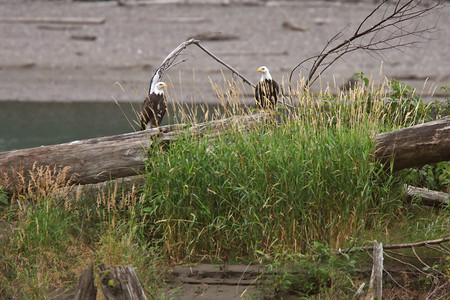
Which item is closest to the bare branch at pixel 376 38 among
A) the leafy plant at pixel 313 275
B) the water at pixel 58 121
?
the leafy plant at pixel 313 275

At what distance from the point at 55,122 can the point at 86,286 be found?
10080 millimetres

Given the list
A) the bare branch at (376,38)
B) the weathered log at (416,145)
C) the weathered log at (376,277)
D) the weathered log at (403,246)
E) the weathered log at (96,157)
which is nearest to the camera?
the weathered log at (376,277)

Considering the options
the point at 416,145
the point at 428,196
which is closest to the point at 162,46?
the point at 428,196

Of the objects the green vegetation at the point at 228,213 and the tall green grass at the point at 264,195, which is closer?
the green vegetation at the point at 228,213

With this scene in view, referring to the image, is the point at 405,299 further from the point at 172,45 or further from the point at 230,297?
the point at 172,45

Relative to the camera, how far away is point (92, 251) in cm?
595

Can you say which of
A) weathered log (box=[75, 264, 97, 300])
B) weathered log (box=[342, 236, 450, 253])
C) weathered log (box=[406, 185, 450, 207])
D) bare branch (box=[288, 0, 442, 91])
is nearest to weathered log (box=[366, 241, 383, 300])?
weathered log (box=[342, 236, 450, 253])

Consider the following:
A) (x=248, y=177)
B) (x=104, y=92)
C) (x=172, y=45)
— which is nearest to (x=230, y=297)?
(x=248, y=177)

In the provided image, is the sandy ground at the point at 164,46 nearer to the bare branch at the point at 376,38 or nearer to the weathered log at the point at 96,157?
the bare branch at the point at 376,38

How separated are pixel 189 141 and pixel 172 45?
34.9 feet

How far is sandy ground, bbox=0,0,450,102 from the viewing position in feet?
49.8

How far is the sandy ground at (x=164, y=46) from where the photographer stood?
15.2 metres

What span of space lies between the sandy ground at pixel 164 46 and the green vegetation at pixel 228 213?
26.4 feet

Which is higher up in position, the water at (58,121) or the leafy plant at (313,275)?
the leafy plant at (313,275)
